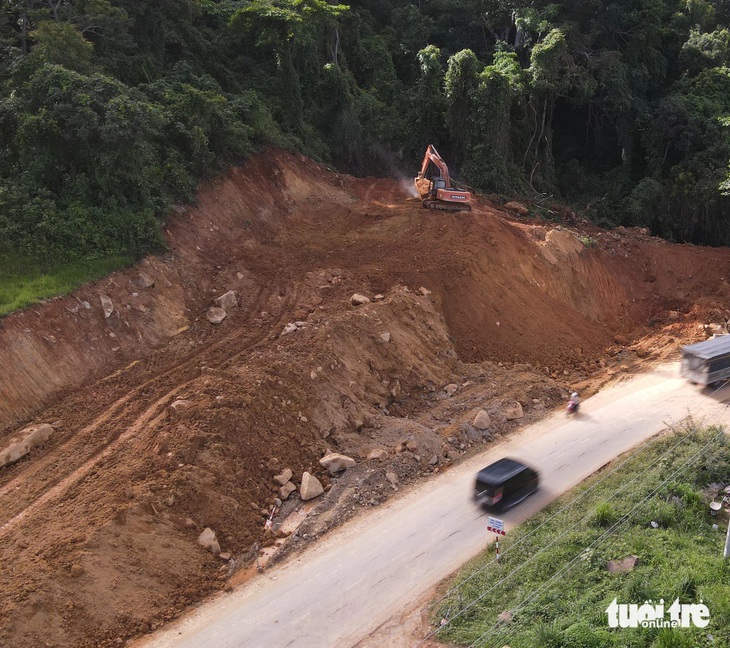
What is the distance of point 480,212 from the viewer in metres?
27.2

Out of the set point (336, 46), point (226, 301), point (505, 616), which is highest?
point (336, 46)

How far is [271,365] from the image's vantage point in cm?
1798

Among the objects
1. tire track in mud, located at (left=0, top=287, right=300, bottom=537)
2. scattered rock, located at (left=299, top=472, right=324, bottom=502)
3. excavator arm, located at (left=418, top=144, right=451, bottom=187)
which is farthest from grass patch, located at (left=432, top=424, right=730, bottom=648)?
excavator arm, located at (left=418, top=144, right=451, bottom=187)

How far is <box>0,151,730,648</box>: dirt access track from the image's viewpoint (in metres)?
13.7

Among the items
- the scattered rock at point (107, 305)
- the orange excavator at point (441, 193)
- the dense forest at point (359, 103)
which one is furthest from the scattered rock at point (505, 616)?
the orange excavator at point (441, 193)

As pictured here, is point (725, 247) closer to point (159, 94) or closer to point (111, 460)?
point (159, 94)

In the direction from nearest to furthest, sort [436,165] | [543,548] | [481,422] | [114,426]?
1. [543,548]
2. [114,426]
3. [481,422]
4. [436,165]

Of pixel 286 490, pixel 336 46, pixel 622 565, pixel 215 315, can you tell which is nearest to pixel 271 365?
pixel 286 490

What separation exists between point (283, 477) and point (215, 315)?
22.9 feet

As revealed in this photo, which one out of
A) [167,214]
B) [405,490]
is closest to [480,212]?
[167,214]

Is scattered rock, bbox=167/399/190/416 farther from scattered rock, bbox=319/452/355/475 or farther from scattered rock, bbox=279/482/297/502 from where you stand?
scattered rock, bbox=319/452/355/475

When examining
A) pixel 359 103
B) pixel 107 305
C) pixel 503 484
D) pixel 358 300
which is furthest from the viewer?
pixel 359 103

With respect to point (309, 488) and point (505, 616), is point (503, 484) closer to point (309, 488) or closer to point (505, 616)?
point (505, 616)

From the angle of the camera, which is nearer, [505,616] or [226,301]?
[505,616]
